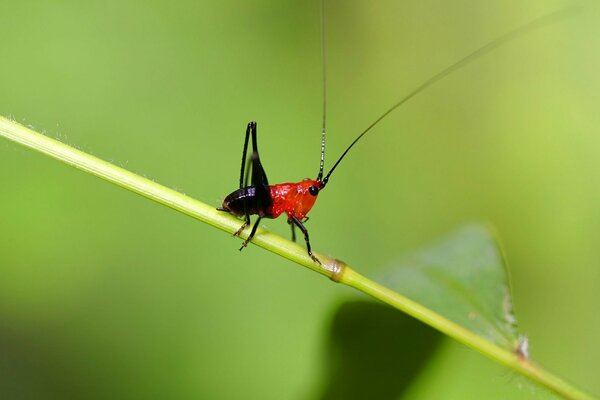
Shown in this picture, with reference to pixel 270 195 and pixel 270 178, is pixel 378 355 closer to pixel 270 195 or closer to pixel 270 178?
pixel 270 195

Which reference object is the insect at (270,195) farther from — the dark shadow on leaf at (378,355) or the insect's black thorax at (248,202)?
the dark shadow on leaf at (378,355)

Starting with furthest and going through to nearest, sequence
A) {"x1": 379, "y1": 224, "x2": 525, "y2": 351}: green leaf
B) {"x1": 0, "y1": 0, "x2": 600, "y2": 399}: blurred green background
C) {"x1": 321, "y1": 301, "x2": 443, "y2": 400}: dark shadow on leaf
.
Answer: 1. {"x1": 0, "y1": 0, "x2": 600, "y2": 399}: blurred green background
2. {"x1": 321, "y1": 301, "x2": 443, "y2": 400}: dark shadow on leaf
3. {"x1": 379, "y1": 224, "x2": 525, "y2": 351}: green leaf

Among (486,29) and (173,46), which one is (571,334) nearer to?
(486,29)

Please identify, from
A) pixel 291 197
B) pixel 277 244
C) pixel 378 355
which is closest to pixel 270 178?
pixel 291 197

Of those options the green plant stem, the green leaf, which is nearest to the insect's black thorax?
the green plant stem

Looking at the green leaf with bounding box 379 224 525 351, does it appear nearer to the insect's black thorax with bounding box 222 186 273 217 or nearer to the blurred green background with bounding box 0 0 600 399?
the blurred green background with bounding box 0 0 600 399

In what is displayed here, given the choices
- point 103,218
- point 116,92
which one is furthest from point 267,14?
point 103,218
